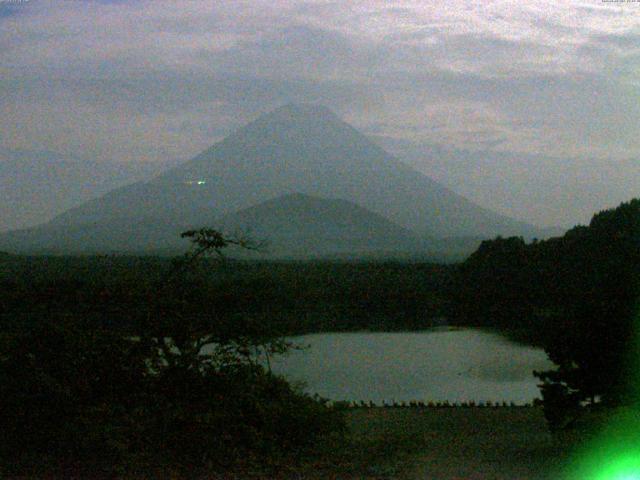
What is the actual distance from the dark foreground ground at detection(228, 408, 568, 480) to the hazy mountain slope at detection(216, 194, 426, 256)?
7963 centimetres

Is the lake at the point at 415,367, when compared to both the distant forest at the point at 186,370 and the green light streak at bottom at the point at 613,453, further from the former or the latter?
the green light streak at bottom at the point at 613,453

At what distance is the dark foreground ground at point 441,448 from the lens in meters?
7.44

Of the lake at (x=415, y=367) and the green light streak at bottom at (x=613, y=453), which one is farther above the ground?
the green light streak at bottom at (x=613, y=453)

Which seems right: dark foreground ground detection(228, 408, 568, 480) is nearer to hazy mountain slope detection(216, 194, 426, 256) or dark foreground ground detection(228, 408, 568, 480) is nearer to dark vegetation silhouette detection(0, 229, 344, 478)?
dark vegetation silhouette detection(0, 229, 344, 478)

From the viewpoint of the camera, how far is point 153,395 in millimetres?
7809

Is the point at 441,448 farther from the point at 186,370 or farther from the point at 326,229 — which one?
the point at 326,229

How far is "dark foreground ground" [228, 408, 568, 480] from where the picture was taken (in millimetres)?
7438

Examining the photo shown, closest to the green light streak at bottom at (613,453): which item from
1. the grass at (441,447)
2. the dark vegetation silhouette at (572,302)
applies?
the grass at (441,447)

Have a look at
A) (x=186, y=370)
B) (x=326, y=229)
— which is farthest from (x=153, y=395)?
(x=326, y=229)

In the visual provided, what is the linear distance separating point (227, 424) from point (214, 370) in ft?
2.50

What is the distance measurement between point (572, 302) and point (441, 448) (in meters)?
6.98

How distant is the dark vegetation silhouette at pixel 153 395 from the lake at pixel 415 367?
13.3ft

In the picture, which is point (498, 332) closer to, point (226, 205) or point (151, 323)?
point (151, 323)

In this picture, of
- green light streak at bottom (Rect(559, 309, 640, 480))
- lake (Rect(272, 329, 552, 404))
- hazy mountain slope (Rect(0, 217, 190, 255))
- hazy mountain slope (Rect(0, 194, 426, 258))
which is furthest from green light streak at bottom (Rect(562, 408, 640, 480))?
hazy mountain slope (Rect(0, 194, 426, 258))
